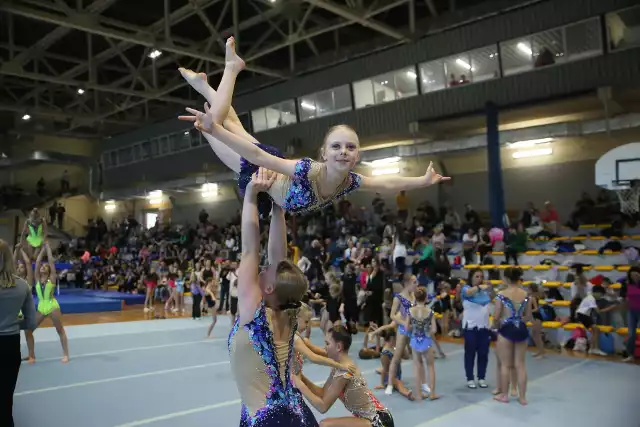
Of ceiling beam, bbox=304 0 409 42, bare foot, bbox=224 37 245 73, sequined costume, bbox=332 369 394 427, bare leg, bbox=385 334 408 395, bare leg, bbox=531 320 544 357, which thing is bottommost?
bare leg, bbox=531 320 544 357

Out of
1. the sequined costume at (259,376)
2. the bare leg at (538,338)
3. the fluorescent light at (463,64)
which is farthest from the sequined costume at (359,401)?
the fluorescent light at (463,64)

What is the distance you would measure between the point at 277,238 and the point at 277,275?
0.64 metres

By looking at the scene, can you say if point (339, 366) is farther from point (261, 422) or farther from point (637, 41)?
point (637, 41)

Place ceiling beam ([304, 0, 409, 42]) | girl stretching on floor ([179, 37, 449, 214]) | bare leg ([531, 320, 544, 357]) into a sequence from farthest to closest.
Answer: ceiling beam ([304, 0, 409, 42]) → bare leg ([531, 320, 544, 357]) → girl stretching on floor ([179, 37, 449, 214])

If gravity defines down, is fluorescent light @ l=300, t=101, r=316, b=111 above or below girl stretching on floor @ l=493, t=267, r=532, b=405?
above

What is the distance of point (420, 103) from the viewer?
16969 mm

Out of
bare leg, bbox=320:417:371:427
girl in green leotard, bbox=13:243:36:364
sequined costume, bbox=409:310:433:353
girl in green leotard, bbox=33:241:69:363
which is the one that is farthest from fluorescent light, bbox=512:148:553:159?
bare leg, bbox=320:417:371:427

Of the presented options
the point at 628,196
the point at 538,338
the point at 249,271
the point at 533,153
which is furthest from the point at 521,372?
the point at 533,153

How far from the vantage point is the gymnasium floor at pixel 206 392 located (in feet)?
18.6

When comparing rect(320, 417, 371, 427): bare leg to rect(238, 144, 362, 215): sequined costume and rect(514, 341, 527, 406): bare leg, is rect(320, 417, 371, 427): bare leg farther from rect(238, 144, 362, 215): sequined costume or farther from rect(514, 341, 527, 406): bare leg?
rect(514, 341, 527, 406): bare leg

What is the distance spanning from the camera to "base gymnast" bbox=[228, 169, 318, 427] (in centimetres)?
219

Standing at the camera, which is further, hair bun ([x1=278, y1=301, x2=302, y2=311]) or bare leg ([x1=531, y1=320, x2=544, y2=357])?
bare leg ([x1=531, y1=320, x2=544, y2=357])

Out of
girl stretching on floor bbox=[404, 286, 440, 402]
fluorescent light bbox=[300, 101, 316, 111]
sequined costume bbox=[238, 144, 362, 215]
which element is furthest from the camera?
fluorescent light bbox=[300, 101, 316, 111]

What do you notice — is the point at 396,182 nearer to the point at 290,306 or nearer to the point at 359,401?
the point at 290,306
